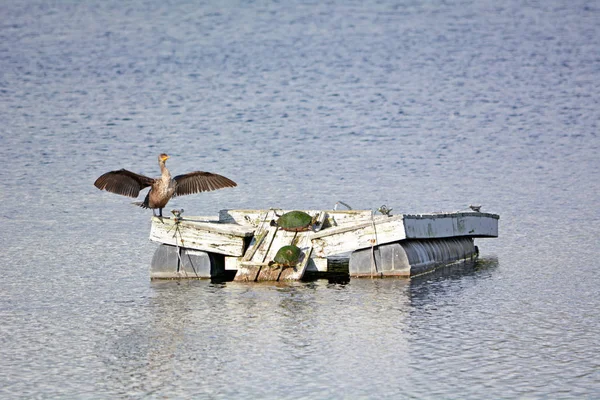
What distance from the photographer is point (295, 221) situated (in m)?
18.1

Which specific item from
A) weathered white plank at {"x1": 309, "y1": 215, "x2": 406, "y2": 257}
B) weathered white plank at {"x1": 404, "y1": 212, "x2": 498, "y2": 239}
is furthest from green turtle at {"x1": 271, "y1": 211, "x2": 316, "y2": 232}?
weathered white plank at {"x1": 404, "y1": 212, "x2": 498, "y2": 239}

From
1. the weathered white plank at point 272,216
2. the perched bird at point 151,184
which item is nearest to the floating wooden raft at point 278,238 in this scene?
the weathered white plank at point 272,216

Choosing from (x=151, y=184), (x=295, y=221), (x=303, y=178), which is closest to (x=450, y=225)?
(x=295, y=221)

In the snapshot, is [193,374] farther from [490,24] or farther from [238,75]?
[490,24]

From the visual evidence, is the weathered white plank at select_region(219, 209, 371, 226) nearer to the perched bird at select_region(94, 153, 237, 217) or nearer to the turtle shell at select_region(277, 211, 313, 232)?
the turtle shell at select_region(277, 211, 313, 232)

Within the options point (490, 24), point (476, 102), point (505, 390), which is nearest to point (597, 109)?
point (476, 102)

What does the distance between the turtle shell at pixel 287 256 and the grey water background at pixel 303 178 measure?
1.38 ft

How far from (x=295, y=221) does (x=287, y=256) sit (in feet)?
2.56

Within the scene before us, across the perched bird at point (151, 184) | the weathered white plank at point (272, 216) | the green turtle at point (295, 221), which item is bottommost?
the green turtle at point (295, 221)

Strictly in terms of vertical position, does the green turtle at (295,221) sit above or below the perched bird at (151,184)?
below

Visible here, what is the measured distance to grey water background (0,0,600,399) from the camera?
12.8 metres

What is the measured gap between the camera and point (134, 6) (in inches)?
3031

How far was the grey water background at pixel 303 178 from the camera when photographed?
1280 centimetres

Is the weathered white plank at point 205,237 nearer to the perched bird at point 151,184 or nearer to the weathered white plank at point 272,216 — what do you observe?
the perched bird at point 151,184
